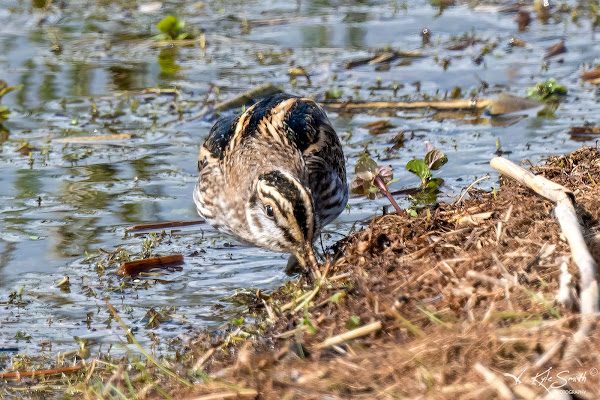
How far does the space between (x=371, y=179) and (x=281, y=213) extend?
5.50 feet

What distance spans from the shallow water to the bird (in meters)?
0.46

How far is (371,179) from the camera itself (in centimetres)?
716

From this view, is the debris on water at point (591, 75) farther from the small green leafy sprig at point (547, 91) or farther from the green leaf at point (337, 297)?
the green leaf at point (337, 297)

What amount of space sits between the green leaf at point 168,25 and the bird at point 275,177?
18.5 feet

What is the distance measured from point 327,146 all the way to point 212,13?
26.6 ft

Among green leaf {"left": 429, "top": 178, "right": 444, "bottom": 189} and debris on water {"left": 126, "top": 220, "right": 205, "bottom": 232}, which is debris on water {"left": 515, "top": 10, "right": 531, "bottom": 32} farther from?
debris on water {"left": 126, "top": 220, "right": 205, "bottom": 232}

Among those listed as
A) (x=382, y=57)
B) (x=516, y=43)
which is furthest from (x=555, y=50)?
(x=382, y=57)

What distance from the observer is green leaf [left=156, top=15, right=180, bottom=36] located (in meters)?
12.7

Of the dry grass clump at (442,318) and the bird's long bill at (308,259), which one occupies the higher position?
the dry grass clump at (442,318)

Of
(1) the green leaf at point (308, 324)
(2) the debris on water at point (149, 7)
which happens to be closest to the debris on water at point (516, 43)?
(2) the debris on water at point (149, 7)

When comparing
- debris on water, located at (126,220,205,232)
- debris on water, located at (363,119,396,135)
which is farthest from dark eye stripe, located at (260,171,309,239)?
debris on water, located at (363,119,396,135)

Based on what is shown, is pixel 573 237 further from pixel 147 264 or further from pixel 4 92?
pixel 4 92

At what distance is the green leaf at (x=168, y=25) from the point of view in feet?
41.7

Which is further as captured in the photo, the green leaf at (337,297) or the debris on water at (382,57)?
the debris on water at (382,57)
